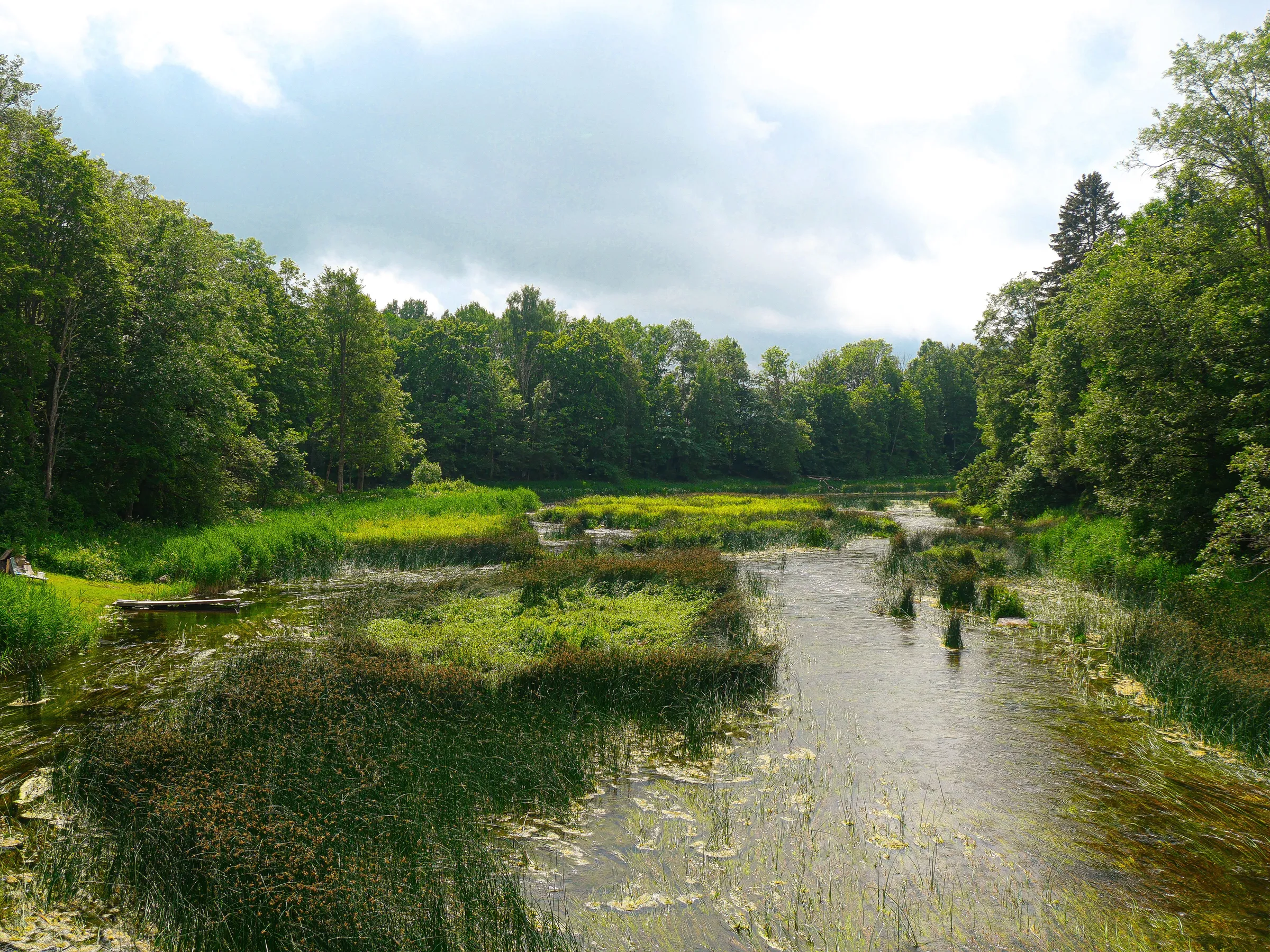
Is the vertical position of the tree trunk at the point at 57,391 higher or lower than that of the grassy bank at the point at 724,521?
higher

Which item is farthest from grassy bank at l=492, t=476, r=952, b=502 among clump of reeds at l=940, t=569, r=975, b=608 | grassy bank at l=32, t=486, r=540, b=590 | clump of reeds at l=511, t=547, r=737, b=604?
clump of reeds at l=940, t=569, r=975, b=608

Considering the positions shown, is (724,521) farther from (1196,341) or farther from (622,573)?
(1196,341)

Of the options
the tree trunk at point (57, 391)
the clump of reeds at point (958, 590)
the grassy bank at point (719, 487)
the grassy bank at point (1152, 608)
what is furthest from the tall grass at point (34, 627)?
the grassy bank at point (719, 487)

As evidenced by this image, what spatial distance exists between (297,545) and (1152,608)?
21.8 m

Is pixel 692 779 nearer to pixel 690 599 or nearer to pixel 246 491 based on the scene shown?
pixel 690 599

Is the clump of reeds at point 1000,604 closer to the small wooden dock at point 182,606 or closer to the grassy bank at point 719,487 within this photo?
the small wooden dock at point 182,606

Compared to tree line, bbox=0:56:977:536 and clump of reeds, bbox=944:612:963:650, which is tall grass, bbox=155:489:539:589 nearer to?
tree line, bbox=0:56:977:536

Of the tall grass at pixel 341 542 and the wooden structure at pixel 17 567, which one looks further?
the tall grass at pixel 341 542

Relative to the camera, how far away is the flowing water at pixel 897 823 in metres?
4.61

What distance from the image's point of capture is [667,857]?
5312mm

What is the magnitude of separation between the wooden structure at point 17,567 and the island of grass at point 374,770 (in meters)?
5.76

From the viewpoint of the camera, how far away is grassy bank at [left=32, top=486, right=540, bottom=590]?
47.6 feet

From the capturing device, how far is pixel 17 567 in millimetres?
11859

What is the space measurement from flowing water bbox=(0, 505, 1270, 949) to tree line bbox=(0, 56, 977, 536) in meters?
10.9
